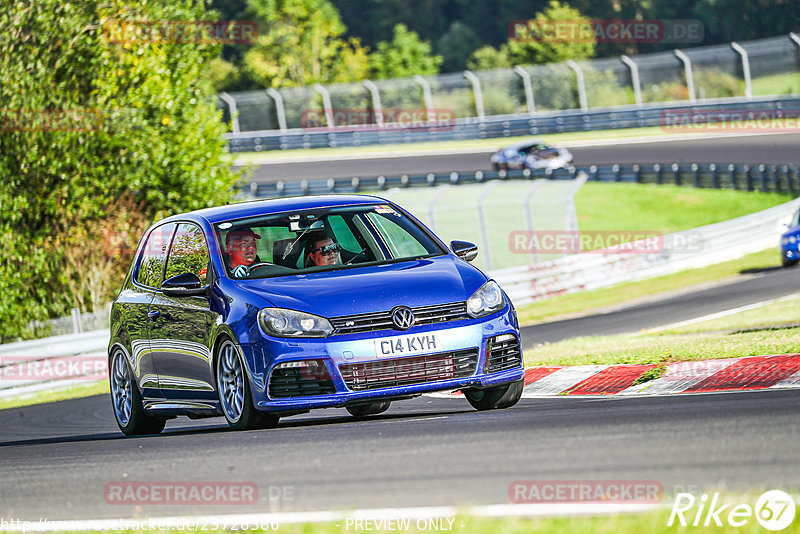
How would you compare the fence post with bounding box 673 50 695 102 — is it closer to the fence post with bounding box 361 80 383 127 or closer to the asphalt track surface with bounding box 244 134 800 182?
the asphalt track surface with bounding box 244 134 800 182

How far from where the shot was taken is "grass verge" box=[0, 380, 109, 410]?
1736cm

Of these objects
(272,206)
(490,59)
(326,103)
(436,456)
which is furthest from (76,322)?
(490,59)

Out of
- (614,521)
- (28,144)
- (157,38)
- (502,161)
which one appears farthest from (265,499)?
(502,161)

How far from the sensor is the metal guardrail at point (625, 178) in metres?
38.4

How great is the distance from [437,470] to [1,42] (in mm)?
21164

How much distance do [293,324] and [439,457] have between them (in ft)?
6.49

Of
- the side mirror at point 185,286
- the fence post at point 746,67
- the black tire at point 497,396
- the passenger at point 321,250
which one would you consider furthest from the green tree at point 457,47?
the side mirror at point 185,286

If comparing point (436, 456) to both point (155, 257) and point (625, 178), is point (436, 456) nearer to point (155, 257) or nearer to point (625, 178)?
point (155, 257)

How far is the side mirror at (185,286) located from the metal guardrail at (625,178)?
31.3 m

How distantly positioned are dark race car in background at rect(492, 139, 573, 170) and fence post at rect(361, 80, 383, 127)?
31.2 feet

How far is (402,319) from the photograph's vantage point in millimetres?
8008

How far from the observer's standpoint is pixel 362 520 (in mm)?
5051

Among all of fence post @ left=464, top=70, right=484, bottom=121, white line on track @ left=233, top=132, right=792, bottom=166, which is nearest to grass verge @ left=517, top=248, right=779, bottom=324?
Answer: white line on track @ left=233, top=132, right=792, bottom=166

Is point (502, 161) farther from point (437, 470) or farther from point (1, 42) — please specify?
point (437, 470)
